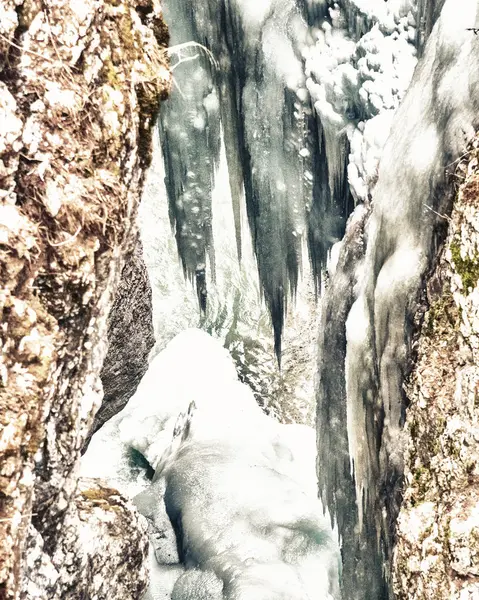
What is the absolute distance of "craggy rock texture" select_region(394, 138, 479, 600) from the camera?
321 centimetres

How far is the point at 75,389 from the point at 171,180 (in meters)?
3.71

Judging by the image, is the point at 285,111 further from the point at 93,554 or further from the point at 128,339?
the point at 93,554

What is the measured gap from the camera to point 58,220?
2.74 meters

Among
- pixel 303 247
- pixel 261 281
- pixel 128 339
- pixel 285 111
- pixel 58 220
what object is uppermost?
pixel 285 111

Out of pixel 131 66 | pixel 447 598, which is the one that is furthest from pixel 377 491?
pixel 131 66

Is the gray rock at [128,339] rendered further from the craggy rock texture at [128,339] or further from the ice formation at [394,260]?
the ice formation at [394,260]

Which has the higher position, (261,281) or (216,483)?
(261,281)

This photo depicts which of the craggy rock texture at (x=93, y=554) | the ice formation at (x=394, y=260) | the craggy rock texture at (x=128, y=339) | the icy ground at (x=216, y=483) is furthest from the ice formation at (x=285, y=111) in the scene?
the craggy rock texture at (x=93, y=554)

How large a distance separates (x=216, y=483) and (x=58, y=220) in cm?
430

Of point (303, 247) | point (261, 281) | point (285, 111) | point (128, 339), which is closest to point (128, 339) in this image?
point (128, 339)

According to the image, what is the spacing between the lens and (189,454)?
700cm

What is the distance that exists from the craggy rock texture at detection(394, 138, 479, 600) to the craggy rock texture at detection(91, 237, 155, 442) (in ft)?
8.71

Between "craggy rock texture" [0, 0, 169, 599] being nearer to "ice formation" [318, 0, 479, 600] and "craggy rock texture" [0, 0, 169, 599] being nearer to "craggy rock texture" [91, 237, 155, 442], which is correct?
"ice formation" [318, 0, 479, 600]

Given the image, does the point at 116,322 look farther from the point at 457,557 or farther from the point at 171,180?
the point at 457,557
